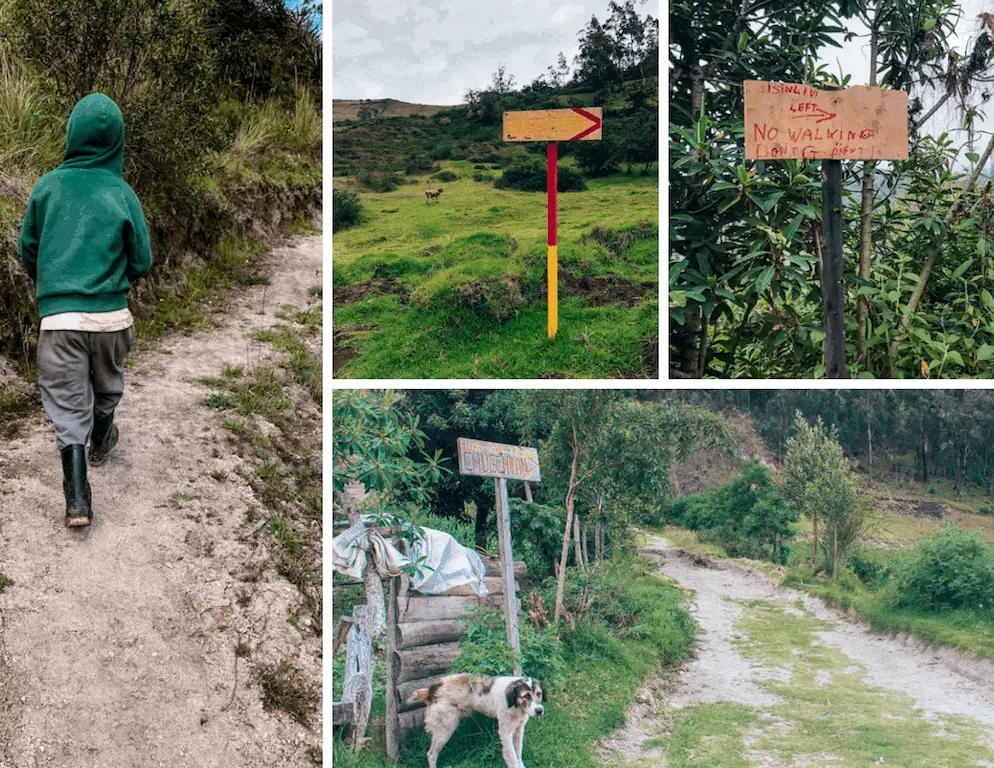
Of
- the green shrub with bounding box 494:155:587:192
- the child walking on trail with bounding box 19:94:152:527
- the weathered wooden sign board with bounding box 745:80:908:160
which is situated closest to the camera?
the weathered wooden sign board with bounding box 745:80:908:160

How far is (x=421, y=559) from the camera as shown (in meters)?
3.23

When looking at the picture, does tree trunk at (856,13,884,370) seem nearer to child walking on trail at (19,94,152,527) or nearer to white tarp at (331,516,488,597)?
white tarp at (331,516,488,597)

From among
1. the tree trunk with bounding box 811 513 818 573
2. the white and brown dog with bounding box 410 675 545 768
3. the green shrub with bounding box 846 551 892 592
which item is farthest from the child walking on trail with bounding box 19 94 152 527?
the green shrub with bounding box 846 551 892 592

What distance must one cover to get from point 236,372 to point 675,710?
11.2ft

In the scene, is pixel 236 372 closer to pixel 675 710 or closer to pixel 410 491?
pixel 410 491

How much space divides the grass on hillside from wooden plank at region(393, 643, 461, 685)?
92cm

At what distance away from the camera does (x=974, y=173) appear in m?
3.84

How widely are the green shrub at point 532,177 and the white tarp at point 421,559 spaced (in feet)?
7.76

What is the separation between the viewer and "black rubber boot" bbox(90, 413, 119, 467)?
4.21 metres

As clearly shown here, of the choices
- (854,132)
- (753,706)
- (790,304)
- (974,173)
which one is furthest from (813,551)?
(974,173)

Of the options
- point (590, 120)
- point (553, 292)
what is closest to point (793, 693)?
point (553, 292)

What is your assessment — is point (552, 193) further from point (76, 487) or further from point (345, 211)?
point (76, 487)

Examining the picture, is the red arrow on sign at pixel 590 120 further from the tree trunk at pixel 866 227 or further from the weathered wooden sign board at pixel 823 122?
the tree trunk at pixel 866 227

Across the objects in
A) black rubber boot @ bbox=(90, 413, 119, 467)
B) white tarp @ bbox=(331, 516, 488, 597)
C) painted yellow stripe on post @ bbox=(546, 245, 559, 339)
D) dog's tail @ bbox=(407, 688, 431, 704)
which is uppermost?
painted yellow stripe on post @ bbox=(546, 245, 559, 339)
